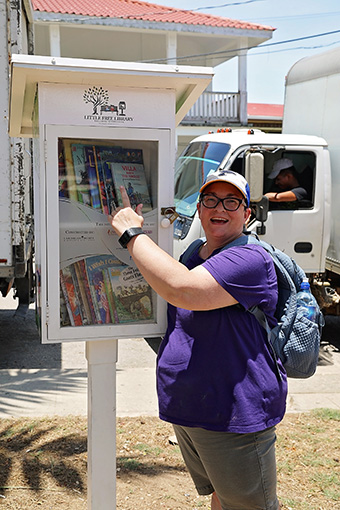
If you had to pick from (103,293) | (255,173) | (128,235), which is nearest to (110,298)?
(103,293)

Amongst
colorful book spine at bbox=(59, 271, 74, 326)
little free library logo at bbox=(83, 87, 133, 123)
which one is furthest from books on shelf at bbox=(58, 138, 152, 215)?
colorful book spine at bbox=(59, 271, 74, 326)

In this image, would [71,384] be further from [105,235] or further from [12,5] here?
[12,5]

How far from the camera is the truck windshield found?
6.63m

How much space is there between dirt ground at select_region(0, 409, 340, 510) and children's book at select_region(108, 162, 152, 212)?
181 cm

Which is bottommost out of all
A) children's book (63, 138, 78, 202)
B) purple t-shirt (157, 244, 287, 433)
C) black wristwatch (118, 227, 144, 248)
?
purple t-shirt (157, 244, 287, 433)

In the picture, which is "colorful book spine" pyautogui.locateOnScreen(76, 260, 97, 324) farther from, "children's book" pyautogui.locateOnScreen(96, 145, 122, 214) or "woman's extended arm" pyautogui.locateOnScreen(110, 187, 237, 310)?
"woman's extended arm" pyautogui.locateOnScreen(110, 187, 237, 310)

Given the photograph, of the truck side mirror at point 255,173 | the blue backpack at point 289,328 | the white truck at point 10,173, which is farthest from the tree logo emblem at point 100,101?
the truck side mirror at point 255,173

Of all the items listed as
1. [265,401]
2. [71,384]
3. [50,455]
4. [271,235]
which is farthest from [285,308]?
[271,235]

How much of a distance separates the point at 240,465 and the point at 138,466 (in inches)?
67.2

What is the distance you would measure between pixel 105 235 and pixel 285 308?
2.61 feet

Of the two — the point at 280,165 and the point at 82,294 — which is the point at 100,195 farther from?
the point at 280,165

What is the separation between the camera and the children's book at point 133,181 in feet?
8.31

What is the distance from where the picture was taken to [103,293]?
8.38 feet

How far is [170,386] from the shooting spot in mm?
2254
